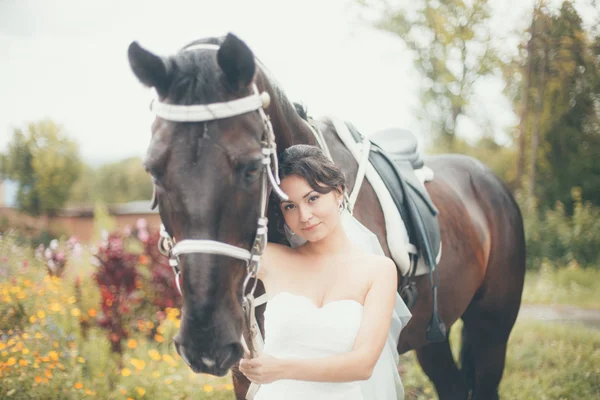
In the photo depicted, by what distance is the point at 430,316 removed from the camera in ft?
9.59

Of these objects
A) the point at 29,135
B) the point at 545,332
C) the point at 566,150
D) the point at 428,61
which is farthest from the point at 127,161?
the point at 545,332

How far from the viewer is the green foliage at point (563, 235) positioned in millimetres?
10438

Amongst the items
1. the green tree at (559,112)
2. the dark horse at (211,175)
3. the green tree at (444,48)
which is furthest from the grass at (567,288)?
the dark horse at (211,175)

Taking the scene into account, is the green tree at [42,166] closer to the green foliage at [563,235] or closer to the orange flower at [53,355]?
the orange flower at [53,355]

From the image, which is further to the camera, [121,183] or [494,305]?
[121,183]

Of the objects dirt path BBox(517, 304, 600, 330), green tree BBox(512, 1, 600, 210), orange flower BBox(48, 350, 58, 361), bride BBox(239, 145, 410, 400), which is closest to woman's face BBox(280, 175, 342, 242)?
bride BBox(239, 145, 410, 400)

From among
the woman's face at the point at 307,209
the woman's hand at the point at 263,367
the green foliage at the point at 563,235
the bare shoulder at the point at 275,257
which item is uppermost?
the woman's face at the point at 307,209

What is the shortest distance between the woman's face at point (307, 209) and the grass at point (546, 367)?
3239 millimetres

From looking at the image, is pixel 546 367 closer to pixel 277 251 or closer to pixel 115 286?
pixel 277 251

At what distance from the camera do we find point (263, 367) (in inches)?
61.9

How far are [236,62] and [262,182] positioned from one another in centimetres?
40

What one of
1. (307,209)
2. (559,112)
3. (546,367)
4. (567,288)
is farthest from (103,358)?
(559,112)

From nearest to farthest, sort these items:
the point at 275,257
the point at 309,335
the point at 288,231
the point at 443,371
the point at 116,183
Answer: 1. the point at 309,335
2. the point at 275,257
3. the point at 288,231
4. the point at 443,371
5. the point at 116,183

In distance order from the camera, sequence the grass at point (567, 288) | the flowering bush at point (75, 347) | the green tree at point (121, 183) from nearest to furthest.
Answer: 1. the flowering bush at point (75, 347)
2. the grass at point (567, 288)
3. the green tree at point (121, 183)
